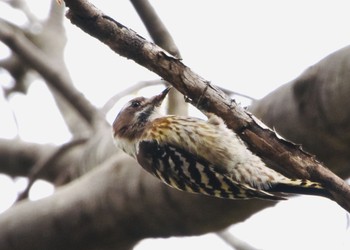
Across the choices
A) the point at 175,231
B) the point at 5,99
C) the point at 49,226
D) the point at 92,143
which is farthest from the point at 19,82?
the point at 175,231

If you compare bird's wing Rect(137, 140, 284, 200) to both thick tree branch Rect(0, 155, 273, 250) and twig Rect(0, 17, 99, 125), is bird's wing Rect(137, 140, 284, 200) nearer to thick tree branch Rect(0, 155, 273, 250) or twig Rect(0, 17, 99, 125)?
thick tree branch Rect(0, 155, 273, 250)

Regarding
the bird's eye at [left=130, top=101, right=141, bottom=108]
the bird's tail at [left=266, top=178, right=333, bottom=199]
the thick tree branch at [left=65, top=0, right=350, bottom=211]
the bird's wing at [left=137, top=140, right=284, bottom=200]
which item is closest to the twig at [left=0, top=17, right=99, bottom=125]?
the bird's eye at [left=130, top=101, right=141, bottom=108]

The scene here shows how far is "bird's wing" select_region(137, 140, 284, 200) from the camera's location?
11.9 feet

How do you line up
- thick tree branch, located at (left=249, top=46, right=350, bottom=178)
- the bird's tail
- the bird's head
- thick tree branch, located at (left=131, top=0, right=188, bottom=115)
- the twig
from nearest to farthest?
thick tree branch, located at (left=249, top=46, right=350, bottom=178)
the bird's tail
thick tree branch, located at (left=131, top=0, right=188, bottom=115)
the bird's head
the twig

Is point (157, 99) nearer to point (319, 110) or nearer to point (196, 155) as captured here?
point (196, 155)

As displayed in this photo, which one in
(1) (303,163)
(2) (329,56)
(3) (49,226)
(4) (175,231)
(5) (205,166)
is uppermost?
(2) (329,56)

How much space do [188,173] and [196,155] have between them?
→ 19 centimetres

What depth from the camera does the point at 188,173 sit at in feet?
13.3

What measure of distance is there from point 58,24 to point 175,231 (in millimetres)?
4318

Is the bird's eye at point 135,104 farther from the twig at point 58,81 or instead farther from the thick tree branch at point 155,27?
the twig at point 58,81

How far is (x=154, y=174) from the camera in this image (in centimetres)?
389

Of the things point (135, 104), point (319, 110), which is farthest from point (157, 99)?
point (319, 110)

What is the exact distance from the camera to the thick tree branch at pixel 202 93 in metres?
2.91

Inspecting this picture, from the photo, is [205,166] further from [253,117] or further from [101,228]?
[253,117]
